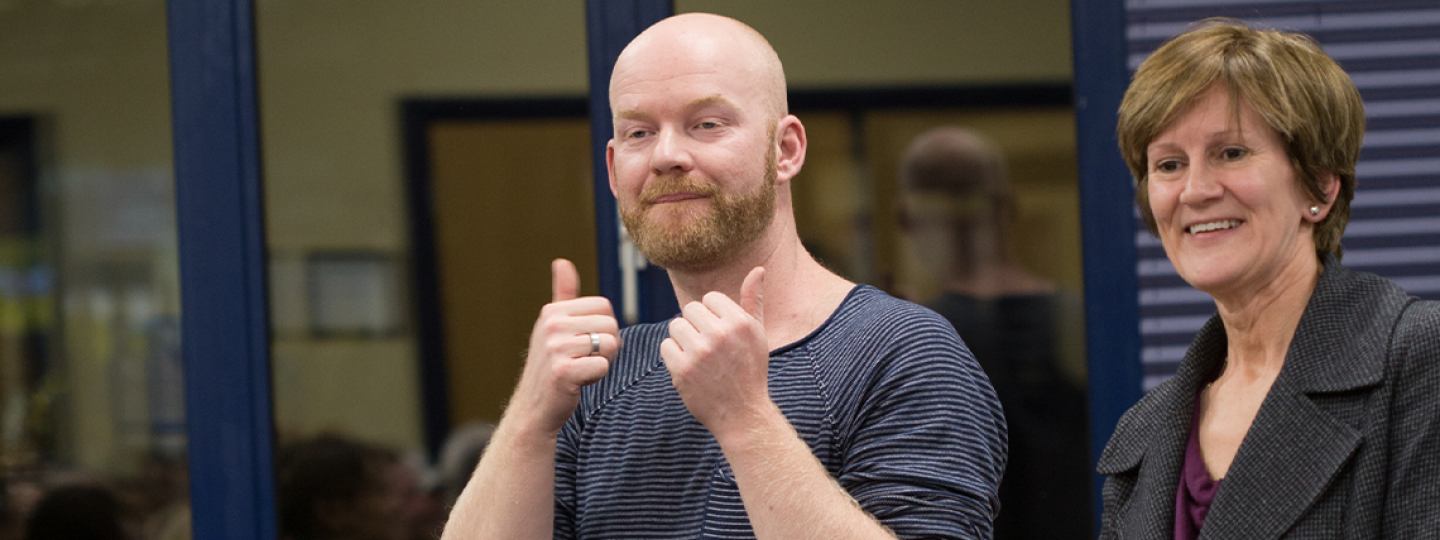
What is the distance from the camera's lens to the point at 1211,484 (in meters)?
1.55

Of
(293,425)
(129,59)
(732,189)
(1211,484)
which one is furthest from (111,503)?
(1211,484)

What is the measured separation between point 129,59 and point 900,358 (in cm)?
225

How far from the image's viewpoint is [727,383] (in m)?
1.35

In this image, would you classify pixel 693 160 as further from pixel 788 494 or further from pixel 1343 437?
pixel 1343 437

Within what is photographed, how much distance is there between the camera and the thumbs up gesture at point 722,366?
135 cm

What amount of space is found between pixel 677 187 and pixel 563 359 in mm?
276

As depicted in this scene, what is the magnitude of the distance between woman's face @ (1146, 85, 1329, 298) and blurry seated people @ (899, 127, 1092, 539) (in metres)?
1.08

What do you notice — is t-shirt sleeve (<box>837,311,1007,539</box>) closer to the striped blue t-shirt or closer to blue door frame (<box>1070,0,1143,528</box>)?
the striped blue t-shirt

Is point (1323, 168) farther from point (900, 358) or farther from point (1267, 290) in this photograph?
point (900, 358)

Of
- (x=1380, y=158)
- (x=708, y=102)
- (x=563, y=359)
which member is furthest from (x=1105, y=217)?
(x=563, y=359)

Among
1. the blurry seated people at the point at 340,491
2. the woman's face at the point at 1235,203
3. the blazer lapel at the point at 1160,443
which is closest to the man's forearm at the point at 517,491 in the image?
the blazer lapel at the point at 1160,443

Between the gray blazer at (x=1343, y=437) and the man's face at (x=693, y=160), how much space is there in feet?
2.19

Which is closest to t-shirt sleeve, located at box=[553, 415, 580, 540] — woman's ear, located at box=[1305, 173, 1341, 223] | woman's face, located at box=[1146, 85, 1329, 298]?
woman's face, located at box=[1146, 85, 1329, 298]

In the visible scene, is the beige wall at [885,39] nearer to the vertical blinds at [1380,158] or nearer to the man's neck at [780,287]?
the vertical blinds at [1380,158]
